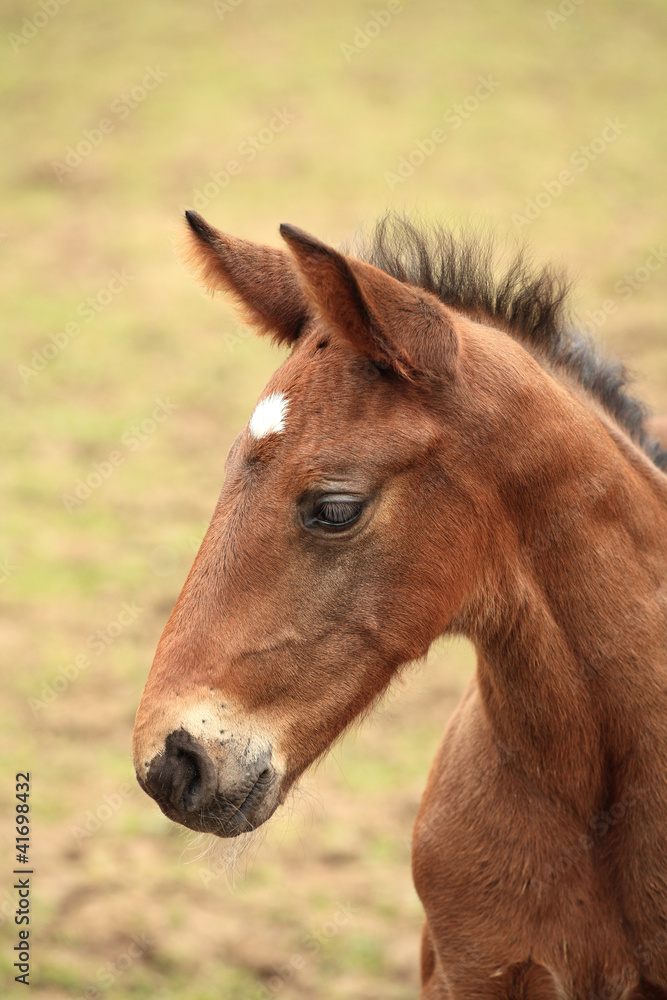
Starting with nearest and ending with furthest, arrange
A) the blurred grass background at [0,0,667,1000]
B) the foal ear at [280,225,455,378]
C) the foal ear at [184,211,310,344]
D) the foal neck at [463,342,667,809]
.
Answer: the foal ear at [280,225,455,378] → the foal neck at [463,342,667,809] → the foal ear at [184,211,310,344] → the blurred grass background at [0,0,667,1000]

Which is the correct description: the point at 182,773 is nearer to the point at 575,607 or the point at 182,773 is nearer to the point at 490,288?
the point at 575,607

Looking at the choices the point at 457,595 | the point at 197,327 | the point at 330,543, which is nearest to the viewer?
the point at 330,543

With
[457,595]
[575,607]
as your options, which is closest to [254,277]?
[457,595]

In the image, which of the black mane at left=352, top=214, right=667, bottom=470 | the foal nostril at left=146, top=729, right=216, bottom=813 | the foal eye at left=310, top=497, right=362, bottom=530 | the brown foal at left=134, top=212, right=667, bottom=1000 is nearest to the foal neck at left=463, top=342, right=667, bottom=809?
the brown foal at left=134, top=212, right=667, bottom=1000

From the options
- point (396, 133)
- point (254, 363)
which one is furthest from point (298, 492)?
point (396, 133)

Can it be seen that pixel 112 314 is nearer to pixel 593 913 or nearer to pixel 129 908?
pixel 129 908

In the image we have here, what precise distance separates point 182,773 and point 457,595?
0.81 m

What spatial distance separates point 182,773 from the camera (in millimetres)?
2352

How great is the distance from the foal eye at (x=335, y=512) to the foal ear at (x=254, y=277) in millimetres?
700

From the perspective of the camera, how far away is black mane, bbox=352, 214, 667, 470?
114 inches

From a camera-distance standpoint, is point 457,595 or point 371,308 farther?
point 457,595

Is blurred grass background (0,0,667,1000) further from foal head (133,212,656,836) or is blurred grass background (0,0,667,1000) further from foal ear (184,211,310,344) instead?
foal head (133,212,656,836)

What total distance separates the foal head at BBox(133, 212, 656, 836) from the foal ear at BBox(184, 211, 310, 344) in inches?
11.9

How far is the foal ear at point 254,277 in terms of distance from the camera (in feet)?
9.41
